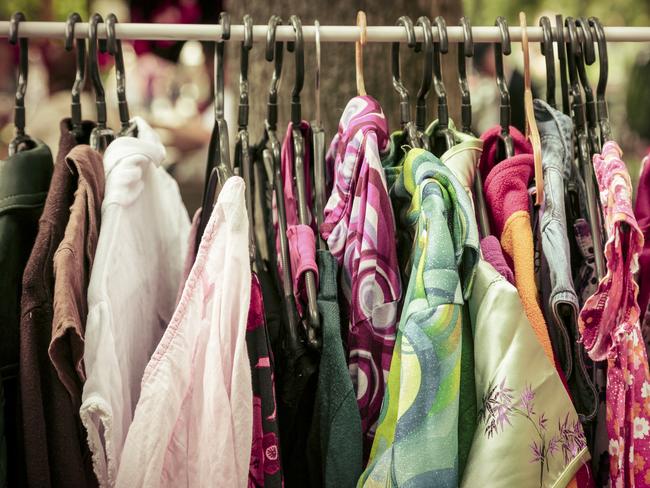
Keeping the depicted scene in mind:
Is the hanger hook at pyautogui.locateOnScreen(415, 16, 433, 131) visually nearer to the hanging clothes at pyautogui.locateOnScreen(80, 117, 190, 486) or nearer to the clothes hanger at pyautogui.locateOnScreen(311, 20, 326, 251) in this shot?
the clothes hanger at pyautogui.locateOnScreen(311, 20, 326, 251)

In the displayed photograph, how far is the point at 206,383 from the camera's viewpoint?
693 mm

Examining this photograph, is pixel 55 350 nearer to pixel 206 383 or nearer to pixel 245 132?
pixel 206 383

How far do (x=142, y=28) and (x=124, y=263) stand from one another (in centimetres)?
27

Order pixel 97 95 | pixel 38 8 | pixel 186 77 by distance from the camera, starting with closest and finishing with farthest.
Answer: pixel 97 95, pixel 38 8, pixel 186 77

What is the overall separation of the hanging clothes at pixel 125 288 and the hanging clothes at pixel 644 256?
542mm

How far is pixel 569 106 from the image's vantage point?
959 mm

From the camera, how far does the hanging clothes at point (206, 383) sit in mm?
683

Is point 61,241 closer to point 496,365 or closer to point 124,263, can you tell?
point 124,263

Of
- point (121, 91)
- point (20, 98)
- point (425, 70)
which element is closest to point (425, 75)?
point (425, 70)

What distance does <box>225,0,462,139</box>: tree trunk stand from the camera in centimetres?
116

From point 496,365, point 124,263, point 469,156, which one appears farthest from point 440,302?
point 124,263

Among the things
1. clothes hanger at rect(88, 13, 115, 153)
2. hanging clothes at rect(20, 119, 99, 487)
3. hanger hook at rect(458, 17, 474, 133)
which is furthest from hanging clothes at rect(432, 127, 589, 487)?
clothes hanger at rect(88, 13, 115, 153)

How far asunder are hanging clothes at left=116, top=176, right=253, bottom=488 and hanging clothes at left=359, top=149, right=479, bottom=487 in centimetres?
13

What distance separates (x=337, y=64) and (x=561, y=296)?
0.58m
